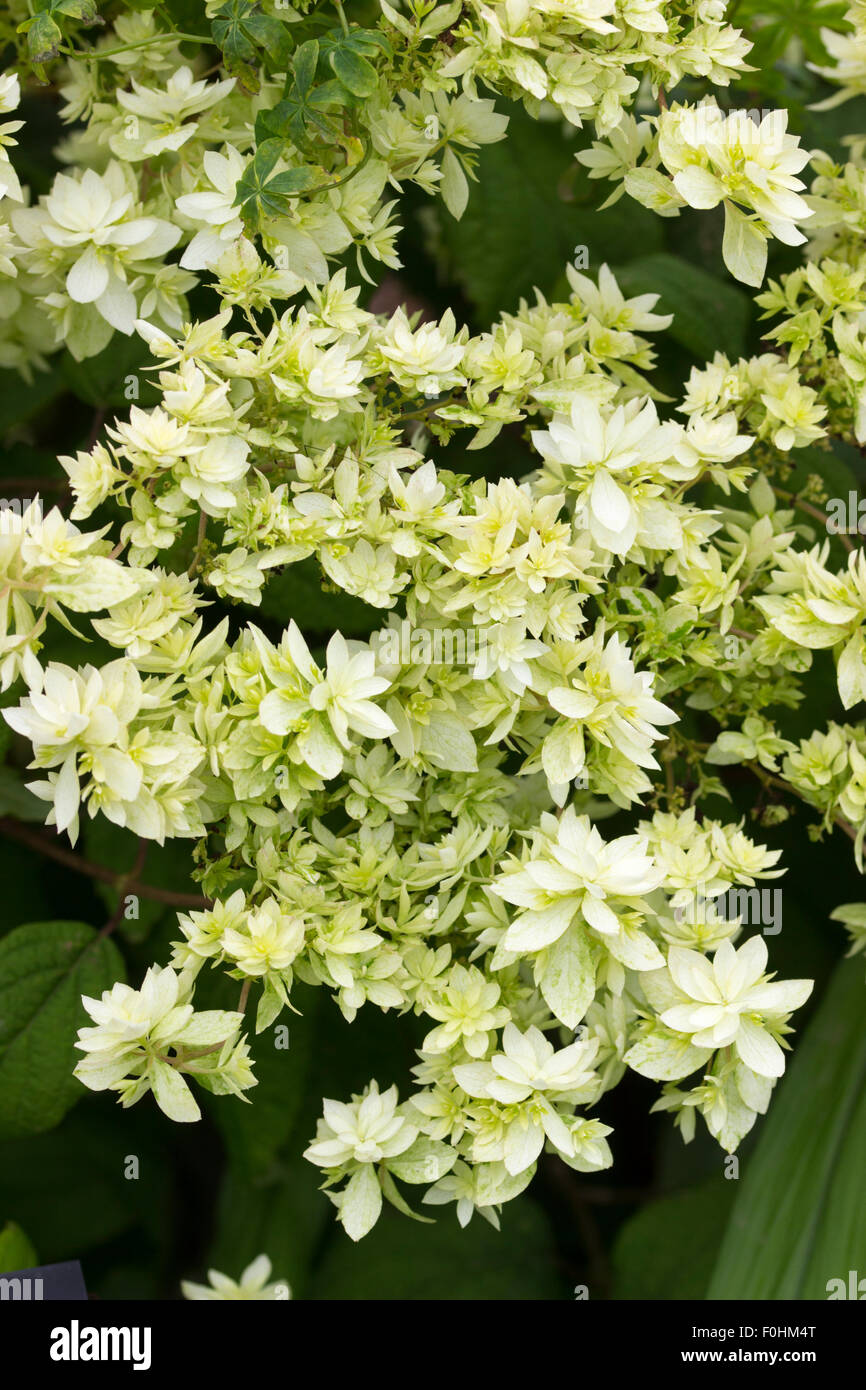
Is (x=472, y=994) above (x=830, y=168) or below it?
below

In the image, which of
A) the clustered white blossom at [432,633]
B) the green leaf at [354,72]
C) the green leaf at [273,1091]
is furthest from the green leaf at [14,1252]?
the green leaf at [354,72]

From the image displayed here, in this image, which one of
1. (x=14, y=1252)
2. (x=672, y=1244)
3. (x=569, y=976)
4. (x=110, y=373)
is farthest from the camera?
(x=672, y=1244)

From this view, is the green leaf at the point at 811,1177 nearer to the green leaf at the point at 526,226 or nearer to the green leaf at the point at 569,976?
the green leaf at the point at 569,976

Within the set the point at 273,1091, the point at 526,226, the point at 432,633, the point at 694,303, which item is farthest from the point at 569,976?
the point at 526,226

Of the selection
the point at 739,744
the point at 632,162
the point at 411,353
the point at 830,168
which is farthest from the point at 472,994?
the point at 830,168

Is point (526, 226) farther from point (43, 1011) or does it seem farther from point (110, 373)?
point (43, 1011)
